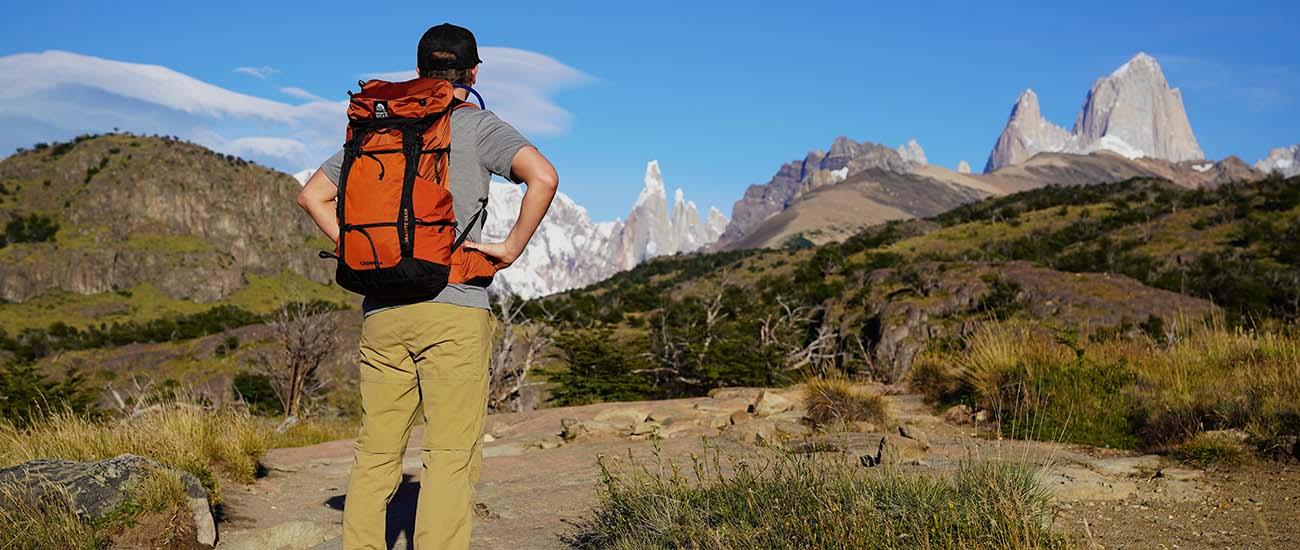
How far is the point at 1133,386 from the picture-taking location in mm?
7938

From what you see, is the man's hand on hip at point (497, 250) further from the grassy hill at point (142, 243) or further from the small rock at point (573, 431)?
the grassy hill at point (142, 243)

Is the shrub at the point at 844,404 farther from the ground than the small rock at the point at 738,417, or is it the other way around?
the shrub at the point at 844,404

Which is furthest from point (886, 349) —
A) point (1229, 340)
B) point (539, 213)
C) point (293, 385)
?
point (539, 213)

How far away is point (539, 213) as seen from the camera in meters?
3.15

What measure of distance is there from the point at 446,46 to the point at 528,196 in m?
0.70

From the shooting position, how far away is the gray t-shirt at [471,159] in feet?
10.5

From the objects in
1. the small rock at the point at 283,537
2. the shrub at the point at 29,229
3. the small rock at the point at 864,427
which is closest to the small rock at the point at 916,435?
the small rock at the point at 864,427

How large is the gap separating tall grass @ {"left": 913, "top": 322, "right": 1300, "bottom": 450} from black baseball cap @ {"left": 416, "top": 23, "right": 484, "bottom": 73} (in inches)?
175

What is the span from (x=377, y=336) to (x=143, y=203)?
417ft

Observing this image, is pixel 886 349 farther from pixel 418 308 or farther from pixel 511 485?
pixel 418 308

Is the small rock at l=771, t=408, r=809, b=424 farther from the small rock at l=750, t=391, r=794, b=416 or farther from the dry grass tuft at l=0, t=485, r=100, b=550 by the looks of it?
the dry grass tuft at l=0, t=485, r=100, b=550

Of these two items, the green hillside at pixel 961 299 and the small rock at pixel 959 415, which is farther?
the green hillside at pixel 961 299

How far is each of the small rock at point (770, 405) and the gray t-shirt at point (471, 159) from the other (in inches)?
252

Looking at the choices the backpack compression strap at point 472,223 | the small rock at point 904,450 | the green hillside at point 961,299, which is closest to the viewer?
the backpack compression strap at point 472,223
